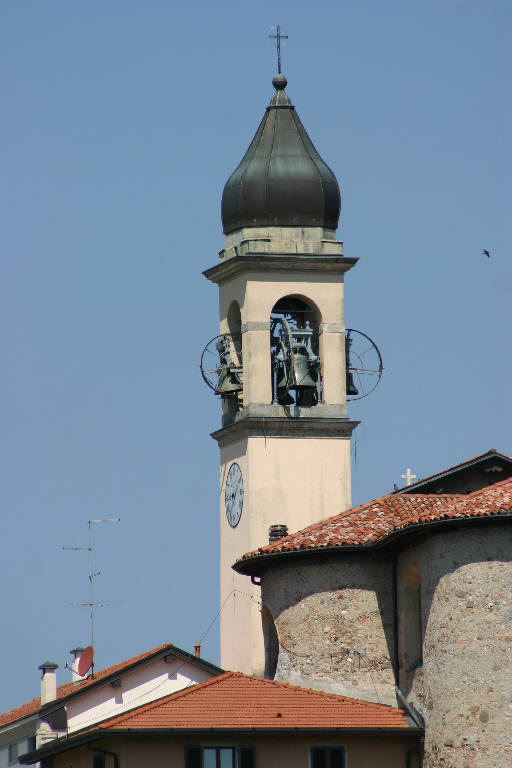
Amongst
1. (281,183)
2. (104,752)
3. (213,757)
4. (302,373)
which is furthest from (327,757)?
(281,183)

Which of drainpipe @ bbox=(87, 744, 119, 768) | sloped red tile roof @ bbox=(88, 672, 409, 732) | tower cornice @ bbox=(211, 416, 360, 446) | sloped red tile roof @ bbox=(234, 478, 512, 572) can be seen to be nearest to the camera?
drainpipe @ bbox=(87, 744, 119, 768)

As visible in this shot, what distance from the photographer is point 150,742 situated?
52312mm

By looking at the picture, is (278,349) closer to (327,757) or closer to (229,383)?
(229,383)

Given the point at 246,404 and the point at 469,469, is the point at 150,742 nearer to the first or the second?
the point at 469,469

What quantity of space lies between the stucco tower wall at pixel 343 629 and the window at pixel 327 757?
8.42 ft

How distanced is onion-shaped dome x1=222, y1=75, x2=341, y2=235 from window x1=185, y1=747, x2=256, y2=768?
21957 mm

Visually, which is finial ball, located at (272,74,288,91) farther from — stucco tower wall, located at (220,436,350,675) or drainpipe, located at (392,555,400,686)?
drainpipe, located at (392,555,400,686)

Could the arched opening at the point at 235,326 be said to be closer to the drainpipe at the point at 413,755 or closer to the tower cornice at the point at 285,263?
the tower cornice at the point at 285,263

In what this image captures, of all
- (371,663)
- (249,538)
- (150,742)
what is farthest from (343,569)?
(249,538)

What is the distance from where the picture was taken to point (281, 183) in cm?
7175

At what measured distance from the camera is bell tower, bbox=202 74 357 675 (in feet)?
229

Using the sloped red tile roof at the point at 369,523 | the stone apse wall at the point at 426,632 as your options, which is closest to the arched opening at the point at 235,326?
the sloped red tile roof at the point at 369,523

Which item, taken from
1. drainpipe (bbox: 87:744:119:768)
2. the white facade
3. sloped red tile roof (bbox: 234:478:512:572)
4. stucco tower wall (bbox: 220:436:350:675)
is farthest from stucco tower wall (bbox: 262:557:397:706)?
stucco tower wall (bbox: 220:436:350:675)

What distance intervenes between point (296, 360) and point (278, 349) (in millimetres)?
965
